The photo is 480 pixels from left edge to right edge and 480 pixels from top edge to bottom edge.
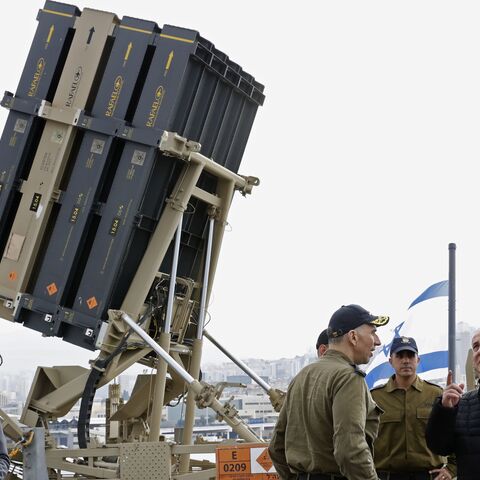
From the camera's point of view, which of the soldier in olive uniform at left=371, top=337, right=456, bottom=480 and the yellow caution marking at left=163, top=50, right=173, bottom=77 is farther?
the yellow caution marking at left=163, top=50, right=173, bottom=77

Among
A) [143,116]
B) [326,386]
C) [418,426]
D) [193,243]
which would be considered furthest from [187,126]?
[326,386]

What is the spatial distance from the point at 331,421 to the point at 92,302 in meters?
6.39

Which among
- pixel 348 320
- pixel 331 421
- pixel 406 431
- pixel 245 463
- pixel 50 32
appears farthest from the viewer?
pixel 50 32

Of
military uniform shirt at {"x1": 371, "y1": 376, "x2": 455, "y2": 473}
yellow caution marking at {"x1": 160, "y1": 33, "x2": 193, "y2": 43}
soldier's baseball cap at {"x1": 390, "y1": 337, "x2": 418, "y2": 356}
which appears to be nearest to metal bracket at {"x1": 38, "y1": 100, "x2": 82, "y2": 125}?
yellow caution marking at {"x1": 160, "y1": 33, "x2": 193, "y2": 43}

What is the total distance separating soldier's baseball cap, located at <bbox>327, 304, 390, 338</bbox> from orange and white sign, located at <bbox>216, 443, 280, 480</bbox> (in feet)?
13.6

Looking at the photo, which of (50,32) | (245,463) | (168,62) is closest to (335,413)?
(245,463)

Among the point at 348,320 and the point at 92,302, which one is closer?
the point at 348,320

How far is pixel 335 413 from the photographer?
183 inches

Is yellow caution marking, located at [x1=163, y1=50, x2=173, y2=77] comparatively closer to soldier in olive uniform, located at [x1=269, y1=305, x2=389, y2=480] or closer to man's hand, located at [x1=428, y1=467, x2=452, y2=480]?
man's hand, located at [x1=428, y1=467, x2=452, y2=480]

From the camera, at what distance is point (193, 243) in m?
12.1

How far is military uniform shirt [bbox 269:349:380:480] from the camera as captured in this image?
4547mm

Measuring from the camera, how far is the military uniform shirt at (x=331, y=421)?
4547 mm

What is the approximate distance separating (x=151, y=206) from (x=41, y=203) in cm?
119

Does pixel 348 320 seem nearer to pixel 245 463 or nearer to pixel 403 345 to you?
pixel 403 345
